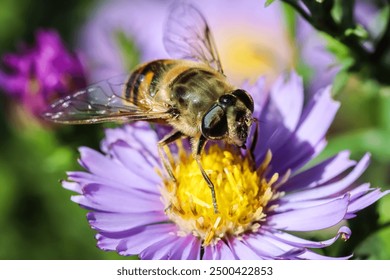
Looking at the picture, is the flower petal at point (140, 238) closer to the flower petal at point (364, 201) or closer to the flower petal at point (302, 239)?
the flower petal at point (302, 239)

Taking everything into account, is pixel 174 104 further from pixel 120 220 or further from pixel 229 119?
pixel 120 220

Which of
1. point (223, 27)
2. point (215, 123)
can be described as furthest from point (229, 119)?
point (223, 27)

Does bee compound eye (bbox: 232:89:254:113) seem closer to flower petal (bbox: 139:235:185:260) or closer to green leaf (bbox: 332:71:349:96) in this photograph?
green leaf (bbox: 332:71:349:96)

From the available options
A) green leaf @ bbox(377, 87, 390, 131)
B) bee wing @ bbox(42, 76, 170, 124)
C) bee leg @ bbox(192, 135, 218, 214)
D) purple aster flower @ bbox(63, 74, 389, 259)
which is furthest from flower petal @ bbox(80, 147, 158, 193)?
green leaf @ bbox(377, 87, 390, 131)

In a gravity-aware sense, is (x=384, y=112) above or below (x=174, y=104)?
below

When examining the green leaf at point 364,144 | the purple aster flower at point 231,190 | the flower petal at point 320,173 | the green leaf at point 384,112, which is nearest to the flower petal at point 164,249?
the purple aster flower at point 231,190
